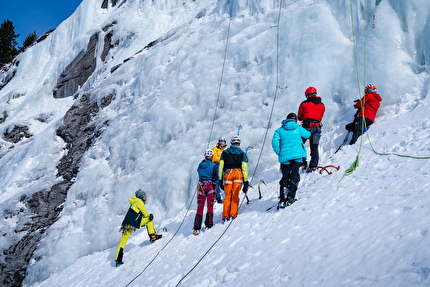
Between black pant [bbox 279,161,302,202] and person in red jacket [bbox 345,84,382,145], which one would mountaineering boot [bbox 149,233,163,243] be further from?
person in red jacket [bbox 345,84,382,145]

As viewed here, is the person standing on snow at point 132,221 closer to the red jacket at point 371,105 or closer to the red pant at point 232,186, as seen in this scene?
the red pant at point 232,186

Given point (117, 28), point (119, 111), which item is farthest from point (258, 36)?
point (117, 28)

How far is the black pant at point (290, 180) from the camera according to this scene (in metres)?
4.43

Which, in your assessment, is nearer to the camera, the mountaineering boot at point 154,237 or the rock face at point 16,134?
the mountaineering boot at point 154,237

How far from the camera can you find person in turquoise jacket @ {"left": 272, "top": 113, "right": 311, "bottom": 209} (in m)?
4.44

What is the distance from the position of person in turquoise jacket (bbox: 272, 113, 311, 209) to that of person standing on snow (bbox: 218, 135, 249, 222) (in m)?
0.73

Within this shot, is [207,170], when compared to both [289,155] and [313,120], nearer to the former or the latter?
[289,155]

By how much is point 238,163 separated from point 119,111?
348 inches

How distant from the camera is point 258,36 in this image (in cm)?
938

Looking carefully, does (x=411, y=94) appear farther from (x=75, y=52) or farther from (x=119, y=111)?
(x=75, y=52)

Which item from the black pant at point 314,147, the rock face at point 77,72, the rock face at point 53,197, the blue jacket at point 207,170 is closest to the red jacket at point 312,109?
the black pant at point 314,147

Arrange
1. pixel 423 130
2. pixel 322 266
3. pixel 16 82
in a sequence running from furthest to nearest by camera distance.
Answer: pixel 16 82 < pixel 423 130 < pixel 322 266

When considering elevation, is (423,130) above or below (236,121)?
below

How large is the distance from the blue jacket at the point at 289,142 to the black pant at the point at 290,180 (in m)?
0.09
